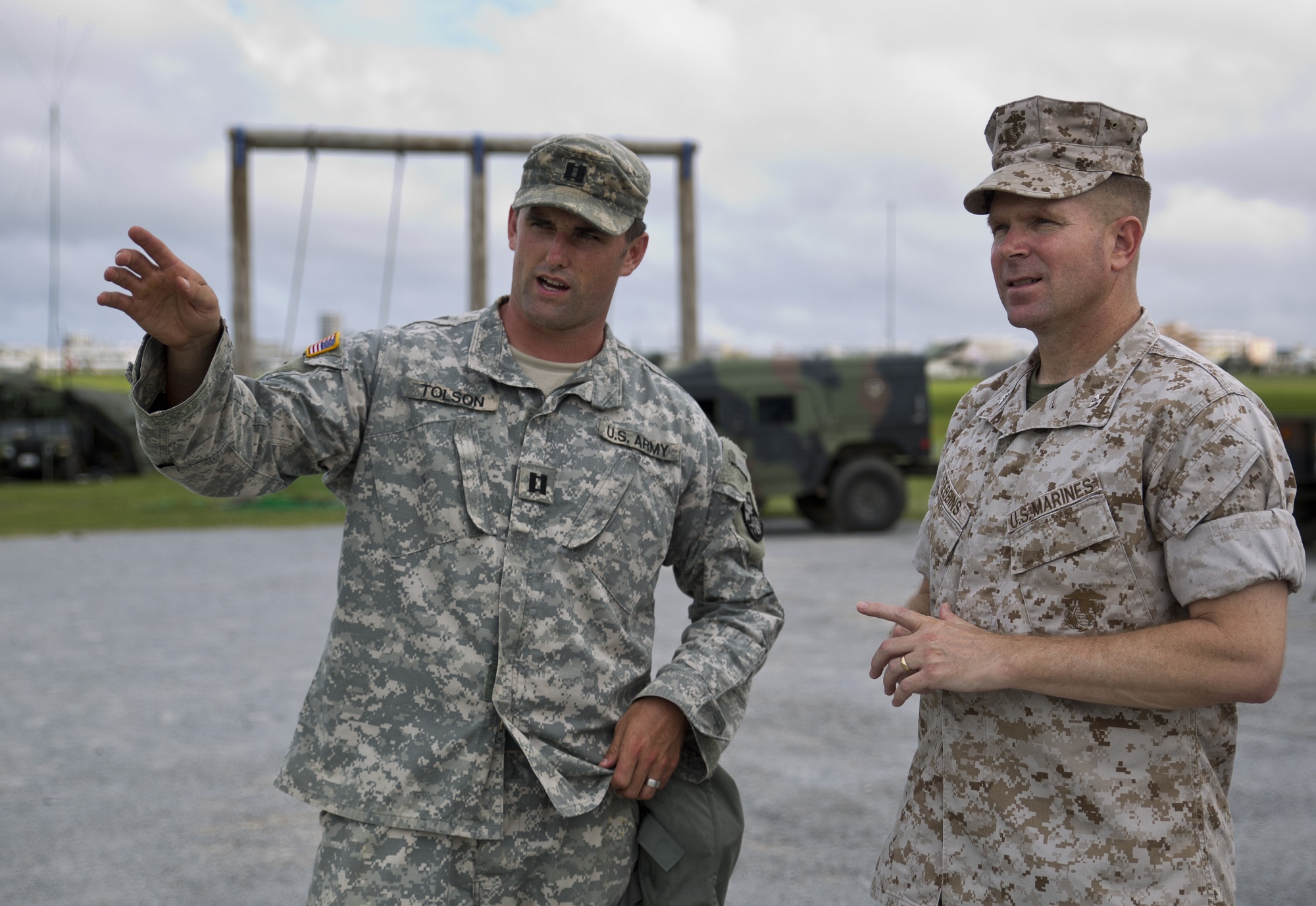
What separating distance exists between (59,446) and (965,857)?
22.6 meters

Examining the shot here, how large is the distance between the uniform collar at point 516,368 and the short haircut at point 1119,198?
99 centimetres

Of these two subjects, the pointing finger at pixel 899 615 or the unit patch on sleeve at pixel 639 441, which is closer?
the pointing finger at pixel 899 615

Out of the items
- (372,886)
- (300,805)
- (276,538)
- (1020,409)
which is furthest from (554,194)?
(276,538)

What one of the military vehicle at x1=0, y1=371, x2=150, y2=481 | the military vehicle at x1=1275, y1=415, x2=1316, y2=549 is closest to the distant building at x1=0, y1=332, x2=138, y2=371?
the military vehicle at x1=0, y1=371, x2=150, y2=481

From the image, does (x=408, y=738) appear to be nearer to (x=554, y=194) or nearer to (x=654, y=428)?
(x=654, y=428)

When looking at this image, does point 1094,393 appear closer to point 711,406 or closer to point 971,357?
point 711,406

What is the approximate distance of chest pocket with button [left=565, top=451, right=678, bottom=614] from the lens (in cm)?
226

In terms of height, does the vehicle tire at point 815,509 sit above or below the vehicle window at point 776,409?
below

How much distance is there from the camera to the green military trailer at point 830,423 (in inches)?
548

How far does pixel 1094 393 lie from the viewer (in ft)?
6.12

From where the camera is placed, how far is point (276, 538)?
1304cm

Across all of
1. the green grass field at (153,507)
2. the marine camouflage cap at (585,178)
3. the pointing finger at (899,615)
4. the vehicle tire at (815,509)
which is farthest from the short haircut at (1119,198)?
the vehicle tire at (815,509)

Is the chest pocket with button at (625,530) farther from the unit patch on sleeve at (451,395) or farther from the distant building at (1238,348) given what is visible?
the distant building at (1238,348)

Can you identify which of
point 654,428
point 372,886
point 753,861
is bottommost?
point 753,861
